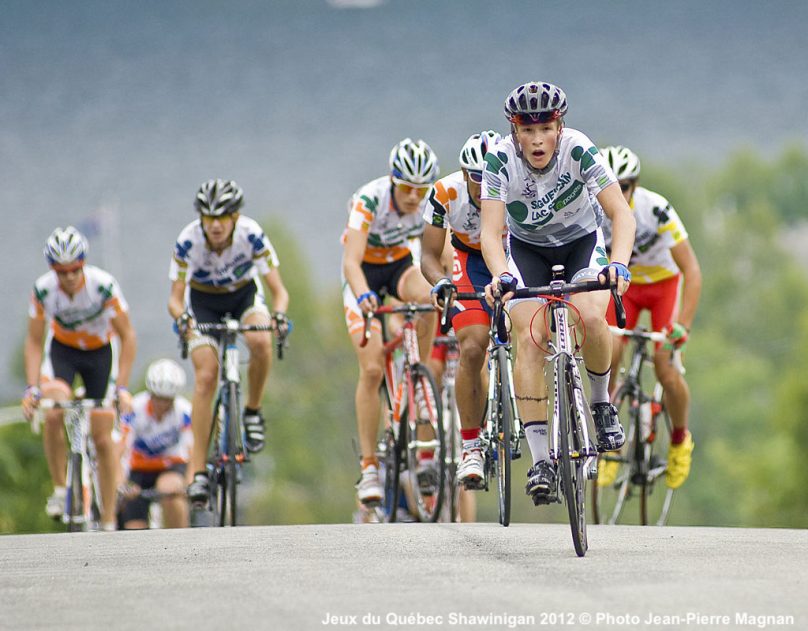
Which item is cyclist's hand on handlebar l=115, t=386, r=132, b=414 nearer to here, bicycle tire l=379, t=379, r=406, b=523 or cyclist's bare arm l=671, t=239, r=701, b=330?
bicycle tire l=379, t=379, r=406, b=523

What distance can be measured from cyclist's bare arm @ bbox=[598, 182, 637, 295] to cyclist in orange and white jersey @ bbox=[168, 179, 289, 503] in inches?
171

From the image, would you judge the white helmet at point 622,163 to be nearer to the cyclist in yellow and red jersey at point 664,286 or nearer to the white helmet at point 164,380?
the cyclist in yellow and red jersey at point 664,286

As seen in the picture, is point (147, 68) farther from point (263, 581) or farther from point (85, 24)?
point (263, 581)

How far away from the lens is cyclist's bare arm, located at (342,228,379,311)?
11.5 meters

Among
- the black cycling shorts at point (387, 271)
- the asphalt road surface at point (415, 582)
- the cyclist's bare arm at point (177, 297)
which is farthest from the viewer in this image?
the black cycling shorts at point (387, 271)

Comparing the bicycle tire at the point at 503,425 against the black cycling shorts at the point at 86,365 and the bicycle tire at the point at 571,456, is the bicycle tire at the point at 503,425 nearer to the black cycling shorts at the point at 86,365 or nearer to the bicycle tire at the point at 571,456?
the bicycle tire at the point at 571,456

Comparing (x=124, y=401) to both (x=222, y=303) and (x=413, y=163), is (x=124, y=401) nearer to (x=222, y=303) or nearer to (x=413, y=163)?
(x=222, y=303)

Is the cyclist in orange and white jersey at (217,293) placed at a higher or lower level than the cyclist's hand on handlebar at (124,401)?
higher

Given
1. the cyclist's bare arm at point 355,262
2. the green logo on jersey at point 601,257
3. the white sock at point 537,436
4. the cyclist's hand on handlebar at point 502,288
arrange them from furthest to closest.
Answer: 1. the cyclist's bare arm at point 355,262
2. the green logo on jersey at point 601,257
3. the white sock at point 537,436
4. the cyclist's hand on handlebar at point 502,288

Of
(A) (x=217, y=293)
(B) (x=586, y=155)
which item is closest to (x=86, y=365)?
(A) (x=217, y=293)

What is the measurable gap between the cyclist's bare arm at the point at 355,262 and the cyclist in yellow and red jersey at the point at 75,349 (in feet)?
10.0

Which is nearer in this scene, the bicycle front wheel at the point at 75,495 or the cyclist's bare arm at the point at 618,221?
the cyclist's bare arm at the point at 618,221

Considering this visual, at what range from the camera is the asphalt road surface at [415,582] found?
607cm

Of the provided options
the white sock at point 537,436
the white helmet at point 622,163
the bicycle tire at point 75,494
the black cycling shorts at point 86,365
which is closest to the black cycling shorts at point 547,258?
the white sock at point 537,436
